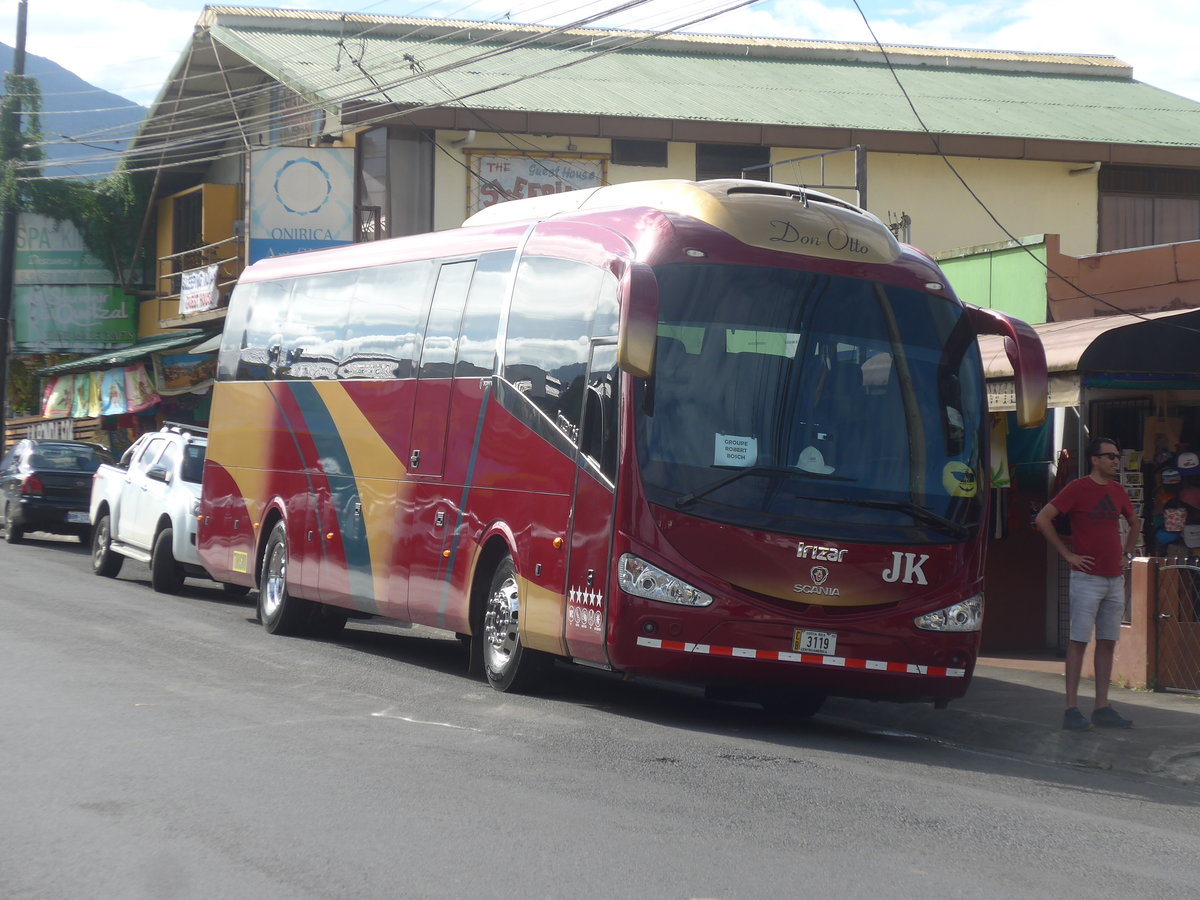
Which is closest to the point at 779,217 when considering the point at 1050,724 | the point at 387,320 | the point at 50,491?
the point at 1050,724

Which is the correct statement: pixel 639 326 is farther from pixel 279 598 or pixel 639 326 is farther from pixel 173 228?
pixel 173 228

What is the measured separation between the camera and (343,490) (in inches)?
564

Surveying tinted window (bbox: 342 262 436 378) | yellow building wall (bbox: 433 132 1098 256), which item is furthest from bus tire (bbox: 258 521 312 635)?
yellow building wall (bbox: 433 132 1098 256)

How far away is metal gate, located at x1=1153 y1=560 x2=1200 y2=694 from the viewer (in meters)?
12.4

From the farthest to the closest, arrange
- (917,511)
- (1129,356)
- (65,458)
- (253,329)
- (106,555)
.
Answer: (65,458) → (106,555) → (253,329) → (1129,356) → (917,511)

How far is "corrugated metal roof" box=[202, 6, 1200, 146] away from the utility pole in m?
6.17

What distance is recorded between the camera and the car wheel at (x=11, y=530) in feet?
88.0

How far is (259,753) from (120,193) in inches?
1380

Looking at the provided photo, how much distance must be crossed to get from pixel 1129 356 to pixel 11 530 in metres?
20.1

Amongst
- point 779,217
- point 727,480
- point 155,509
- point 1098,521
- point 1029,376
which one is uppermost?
point 779,217

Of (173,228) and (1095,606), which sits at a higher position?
(173,228)

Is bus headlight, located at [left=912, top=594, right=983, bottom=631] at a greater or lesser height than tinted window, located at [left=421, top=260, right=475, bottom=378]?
lesser

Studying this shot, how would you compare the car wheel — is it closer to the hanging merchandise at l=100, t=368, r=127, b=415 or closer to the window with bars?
the hanging merchandise at l=100, t=368, r=127, b=415

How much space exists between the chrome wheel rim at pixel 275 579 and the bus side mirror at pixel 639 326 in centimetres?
701
